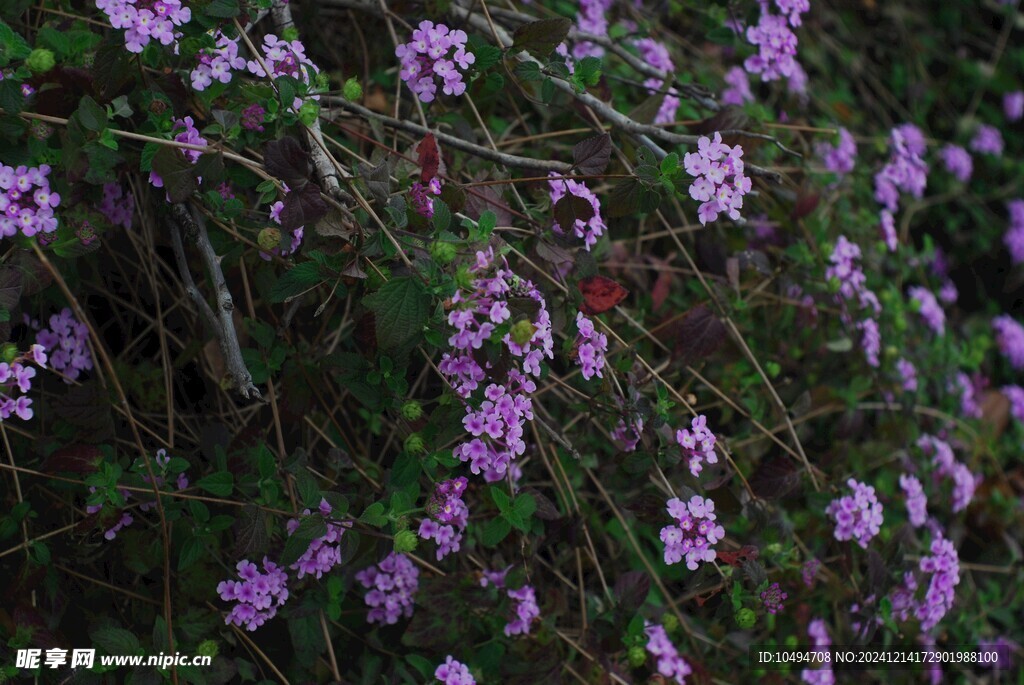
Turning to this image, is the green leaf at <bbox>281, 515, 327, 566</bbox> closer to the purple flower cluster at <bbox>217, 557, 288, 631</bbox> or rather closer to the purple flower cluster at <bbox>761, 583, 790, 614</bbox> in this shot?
the purple flower cluster at <bbox>217, 557, 288, 631</bbox>

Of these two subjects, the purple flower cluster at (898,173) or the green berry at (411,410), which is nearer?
the green berry at (411,410)

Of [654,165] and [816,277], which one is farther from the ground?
[654,165]

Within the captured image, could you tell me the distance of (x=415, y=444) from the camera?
1.38m

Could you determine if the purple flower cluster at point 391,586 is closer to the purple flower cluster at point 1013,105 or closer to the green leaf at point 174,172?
the green leaf at point 174,172

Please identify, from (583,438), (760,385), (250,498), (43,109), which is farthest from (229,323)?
(760,385)

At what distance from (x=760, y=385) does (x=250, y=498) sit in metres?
1.20

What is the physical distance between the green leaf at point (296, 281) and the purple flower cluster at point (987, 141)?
2939 millimetres

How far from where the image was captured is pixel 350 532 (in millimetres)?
1411

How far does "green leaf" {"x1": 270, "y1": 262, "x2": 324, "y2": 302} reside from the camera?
1.36 meters

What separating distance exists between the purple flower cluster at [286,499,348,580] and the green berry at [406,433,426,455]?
0.17m

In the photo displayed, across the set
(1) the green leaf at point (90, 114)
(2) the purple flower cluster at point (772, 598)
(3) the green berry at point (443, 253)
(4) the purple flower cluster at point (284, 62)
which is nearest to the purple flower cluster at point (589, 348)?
(3) the green berry at point (443, 253)

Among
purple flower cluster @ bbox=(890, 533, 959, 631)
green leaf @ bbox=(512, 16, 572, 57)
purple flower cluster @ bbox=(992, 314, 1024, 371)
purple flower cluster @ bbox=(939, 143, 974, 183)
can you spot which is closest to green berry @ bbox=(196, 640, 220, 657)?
green leaf @ bbox=(512, 16, 572, 57)

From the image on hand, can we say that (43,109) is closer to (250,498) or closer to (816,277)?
(250,498)

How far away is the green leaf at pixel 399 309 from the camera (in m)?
1.22
